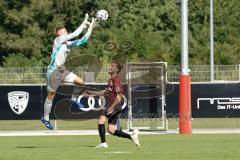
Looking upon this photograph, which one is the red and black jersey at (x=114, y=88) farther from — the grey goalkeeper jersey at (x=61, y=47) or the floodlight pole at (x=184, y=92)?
the floodlight pole at (x=184, y=92)

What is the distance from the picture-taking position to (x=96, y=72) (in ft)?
116

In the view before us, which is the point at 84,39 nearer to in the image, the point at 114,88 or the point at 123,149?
the point at 114,88

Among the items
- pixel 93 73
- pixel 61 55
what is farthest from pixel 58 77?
pixel 93 73

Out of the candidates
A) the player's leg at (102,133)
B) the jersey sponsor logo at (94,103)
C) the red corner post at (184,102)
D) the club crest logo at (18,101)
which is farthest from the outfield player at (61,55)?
the club crest logo at (18,101)

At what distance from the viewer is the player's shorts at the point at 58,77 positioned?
22.2 metres

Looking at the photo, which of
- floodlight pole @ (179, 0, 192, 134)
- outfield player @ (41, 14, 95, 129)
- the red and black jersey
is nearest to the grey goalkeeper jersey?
outfield player @ (41, 14, 95, 129)

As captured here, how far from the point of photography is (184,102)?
2978 cm

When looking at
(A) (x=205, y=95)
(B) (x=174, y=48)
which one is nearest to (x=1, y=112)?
(A) (x=205, y=95)

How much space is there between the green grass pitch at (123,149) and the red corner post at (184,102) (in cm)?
442

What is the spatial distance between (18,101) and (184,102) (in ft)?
21.5

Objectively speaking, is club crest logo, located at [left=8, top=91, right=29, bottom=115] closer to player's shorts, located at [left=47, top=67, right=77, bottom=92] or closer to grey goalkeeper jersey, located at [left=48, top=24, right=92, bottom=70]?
player's shorts, located at [left=47, top=67, right=77, bottom=92]

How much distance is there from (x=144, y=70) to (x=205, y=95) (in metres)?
2.91

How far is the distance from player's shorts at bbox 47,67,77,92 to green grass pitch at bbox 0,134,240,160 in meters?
1.61

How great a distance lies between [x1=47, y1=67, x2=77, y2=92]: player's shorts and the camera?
22203 mm
